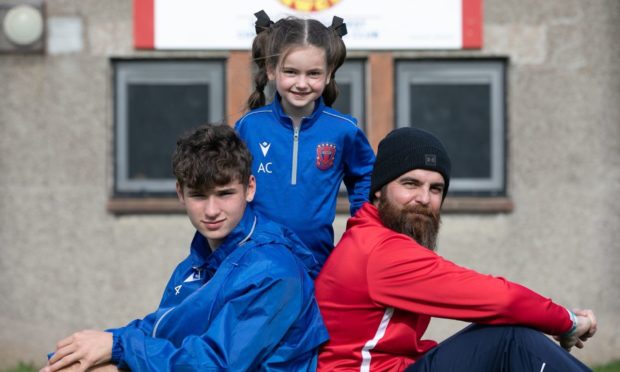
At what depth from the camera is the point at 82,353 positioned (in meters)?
3.65

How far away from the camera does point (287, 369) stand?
3.80m

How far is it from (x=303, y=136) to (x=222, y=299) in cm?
117

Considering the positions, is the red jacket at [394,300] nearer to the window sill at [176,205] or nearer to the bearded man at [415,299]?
the bearded man at [415,299]

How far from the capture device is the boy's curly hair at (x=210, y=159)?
154 inches

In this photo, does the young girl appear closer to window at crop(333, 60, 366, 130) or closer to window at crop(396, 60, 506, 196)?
window at crop(333, 60, 366, 130)

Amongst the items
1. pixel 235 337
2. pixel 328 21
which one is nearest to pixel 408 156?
pixel 235 337

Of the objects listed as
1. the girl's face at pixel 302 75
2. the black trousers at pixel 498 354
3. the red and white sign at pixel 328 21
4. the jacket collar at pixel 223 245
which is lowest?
the black trousers at pixel 498 354

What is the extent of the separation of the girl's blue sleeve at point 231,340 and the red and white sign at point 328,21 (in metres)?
5.08

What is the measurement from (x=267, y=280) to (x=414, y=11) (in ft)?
17.2

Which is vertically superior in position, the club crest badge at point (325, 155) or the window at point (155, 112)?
the window at point (155, 112)

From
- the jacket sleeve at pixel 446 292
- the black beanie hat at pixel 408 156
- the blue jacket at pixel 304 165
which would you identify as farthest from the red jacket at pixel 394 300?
the blue jacket at pixel 304 165

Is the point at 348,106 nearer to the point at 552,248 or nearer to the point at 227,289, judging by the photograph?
the point at 552,248

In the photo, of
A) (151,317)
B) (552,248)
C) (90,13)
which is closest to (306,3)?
(90,13)

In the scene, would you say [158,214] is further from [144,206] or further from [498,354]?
[498,354]
